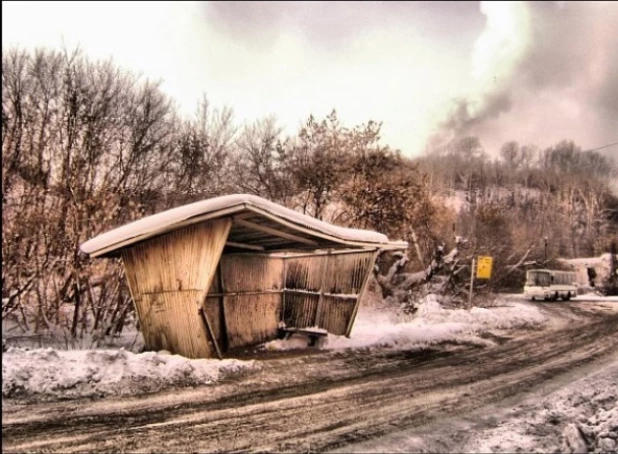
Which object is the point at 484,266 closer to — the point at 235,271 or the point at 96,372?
the point at 235,271

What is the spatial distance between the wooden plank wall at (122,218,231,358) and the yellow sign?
728 cm

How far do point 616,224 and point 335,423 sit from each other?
4899 mm

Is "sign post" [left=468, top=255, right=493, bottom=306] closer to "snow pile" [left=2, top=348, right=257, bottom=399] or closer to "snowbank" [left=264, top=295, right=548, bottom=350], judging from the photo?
"snowbank" [left=264, top=295, right=548, bottom=350]

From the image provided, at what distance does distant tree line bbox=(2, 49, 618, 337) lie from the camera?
718cm

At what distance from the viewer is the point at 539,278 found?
859 cm

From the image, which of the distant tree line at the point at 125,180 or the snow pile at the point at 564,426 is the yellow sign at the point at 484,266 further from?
the snow pile at the point at 564,426

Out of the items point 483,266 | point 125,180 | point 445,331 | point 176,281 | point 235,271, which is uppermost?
point 125,180

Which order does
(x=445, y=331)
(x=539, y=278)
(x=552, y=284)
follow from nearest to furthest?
(x=552, y=284) → (x=539, y=278) → (x=445, y=331)

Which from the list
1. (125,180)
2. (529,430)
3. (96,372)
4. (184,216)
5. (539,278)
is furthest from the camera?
(125,180)

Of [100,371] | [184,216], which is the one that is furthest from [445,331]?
[100,371]

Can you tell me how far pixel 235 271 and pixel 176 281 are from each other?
2547 millimetres

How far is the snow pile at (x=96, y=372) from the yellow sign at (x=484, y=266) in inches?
290

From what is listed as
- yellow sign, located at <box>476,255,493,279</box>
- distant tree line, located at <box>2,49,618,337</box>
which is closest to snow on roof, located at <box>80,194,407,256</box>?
distant tree line, located at <box>2,49,618,337</box>

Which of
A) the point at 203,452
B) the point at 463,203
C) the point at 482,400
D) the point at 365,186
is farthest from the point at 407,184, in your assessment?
the point at 203,452
